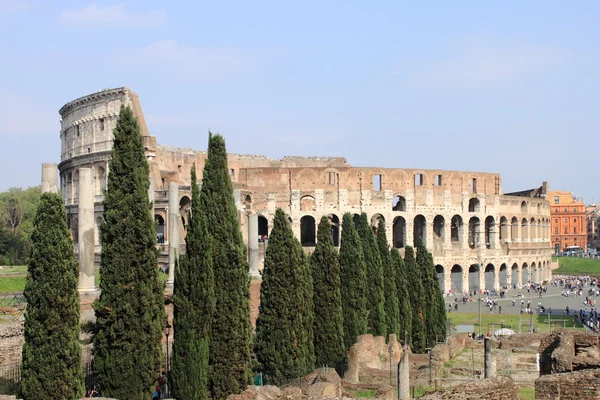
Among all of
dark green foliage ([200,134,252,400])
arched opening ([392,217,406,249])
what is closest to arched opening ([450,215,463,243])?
arched opening ([392,217,406,249])

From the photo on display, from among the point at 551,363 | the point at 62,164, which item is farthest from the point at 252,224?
the point at 62,164

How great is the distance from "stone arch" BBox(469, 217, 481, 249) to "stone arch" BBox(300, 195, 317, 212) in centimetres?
1244

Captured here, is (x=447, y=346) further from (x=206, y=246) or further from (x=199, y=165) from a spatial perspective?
(x=199, y=165)

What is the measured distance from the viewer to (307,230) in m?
49.2

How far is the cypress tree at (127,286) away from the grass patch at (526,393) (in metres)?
9.64

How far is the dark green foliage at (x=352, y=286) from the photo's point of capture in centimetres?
1945

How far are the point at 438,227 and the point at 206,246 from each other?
3740 cm

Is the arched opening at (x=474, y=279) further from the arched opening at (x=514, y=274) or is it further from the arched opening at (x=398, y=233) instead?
the arched opening at (x=398, y=233)

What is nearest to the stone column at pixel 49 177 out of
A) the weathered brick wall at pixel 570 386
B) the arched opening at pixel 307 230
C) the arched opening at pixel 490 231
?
the weathered brick wall at pixel 570 386

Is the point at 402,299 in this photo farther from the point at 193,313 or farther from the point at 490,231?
the point at 490,231

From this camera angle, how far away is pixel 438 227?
4856 cm

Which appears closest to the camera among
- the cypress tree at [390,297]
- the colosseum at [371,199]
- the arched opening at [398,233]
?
the cypress tree at [390,297]

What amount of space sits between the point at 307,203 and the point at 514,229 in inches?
690

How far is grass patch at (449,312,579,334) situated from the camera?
30789 mm
